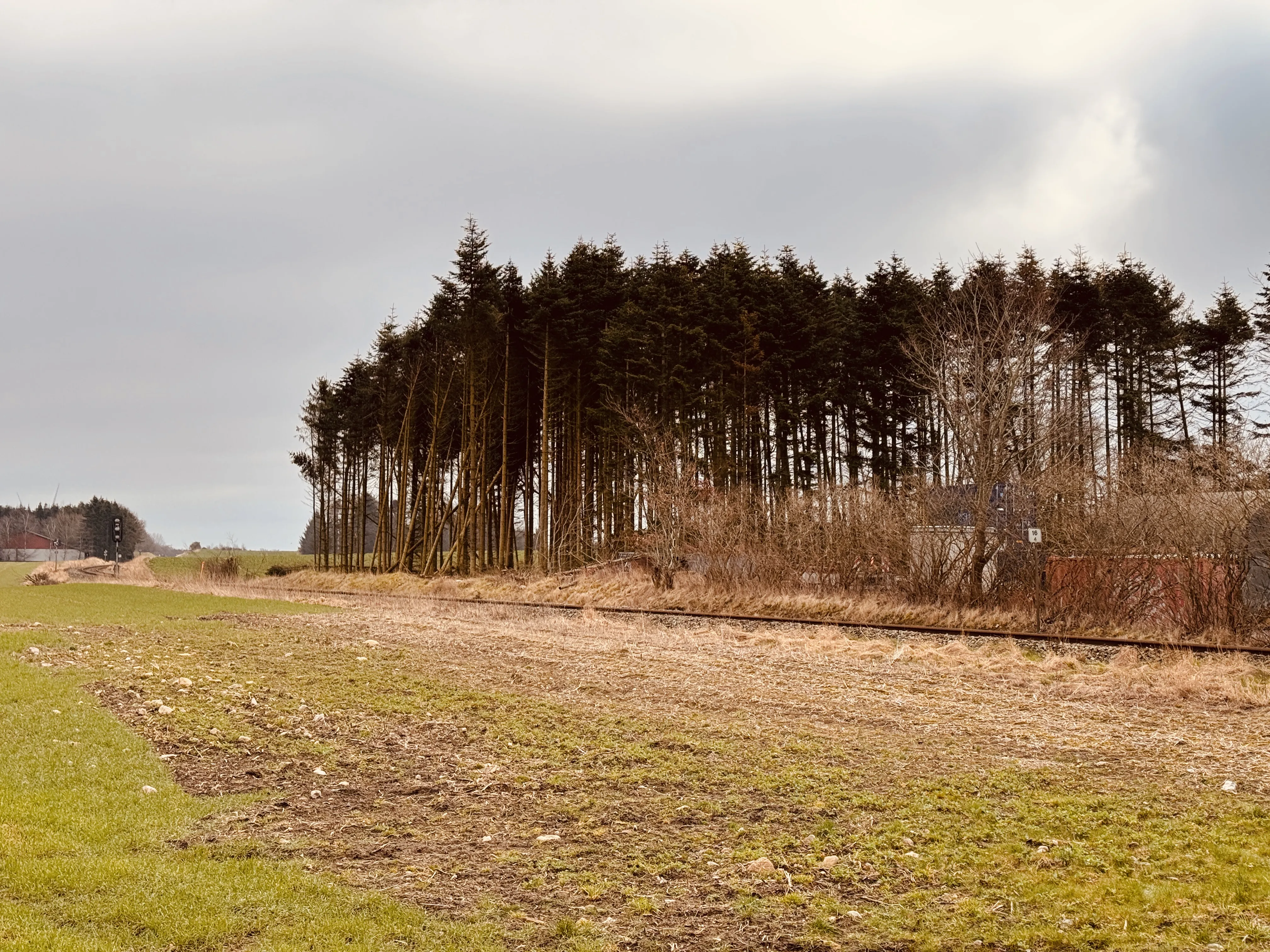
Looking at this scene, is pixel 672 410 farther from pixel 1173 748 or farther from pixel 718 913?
pixel 718 913

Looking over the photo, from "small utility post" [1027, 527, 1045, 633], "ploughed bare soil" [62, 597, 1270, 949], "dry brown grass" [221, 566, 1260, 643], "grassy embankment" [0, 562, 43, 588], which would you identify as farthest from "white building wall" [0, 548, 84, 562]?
"small utility post" [1027, 527, 1045, 633]

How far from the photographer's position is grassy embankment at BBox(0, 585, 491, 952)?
5.31m

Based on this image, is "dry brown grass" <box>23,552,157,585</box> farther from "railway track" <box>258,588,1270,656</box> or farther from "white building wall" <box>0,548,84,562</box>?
"white building wall" <box>0,548,84,562</box>

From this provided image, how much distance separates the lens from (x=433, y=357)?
4969cm

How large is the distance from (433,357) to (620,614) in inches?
1144

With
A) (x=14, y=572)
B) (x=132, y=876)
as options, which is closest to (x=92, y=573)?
(x=14, y=572)

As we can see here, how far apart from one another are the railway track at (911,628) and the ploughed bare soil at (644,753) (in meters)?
0.82

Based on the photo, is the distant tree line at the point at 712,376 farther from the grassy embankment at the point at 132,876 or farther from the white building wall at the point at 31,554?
the white building wall at the point at 31,554

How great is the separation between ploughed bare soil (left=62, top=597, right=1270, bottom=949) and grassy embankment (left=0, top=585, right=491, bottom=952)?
30cm

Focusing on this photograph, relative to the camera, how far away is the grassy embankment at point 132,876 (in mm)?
5309

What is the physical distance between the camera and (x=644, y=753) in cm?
944

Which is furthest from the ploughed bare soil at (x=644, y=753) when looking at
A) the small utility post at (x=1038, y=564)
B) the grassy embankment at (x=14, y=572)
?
the grassy embankment at (x=14, y=572)

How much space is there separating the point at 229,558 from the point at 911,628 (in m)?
44.7

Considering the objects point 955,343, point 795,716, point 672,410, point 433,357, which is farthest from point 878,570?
point 433,357
